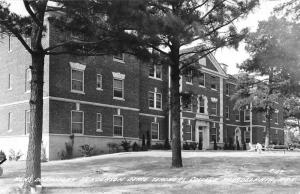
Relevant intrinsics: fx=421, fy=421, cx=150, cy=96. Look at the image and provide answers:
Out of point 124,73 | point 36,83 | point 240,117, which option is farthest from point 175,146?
point 240,117

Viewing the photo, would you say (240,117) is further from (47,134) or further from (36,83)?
(36,83)

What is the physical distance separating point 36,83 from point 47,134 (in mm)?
13915

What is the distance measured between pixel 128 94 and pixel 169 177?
1791cm

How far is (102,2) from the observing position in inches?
489

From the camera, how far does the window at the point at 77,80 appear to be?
1152 inches

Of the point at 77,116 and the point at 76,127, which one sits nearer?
the point at 76,127

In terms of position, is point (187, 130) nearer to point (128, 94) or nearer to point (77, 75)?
point (128, 94)

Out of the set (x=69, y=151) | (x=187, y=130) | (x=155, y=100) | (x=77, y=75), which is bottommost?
(x=69, y=151)

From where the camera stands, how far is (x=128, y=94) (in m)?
33.4

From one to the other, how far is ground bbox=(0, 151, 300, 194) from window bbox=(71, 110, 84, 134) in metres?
7.70

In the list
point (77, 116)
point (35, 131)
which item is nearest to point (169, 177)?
point (35, 131)

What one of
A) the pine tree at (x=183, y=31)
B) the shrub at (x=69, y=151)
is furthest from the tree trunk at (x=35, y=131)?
the shrub at (x=69, y=151)

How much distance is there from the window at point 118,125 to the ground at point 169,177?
10304 millimetres

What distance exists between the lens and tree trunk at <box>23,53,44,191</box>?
13.4 m
